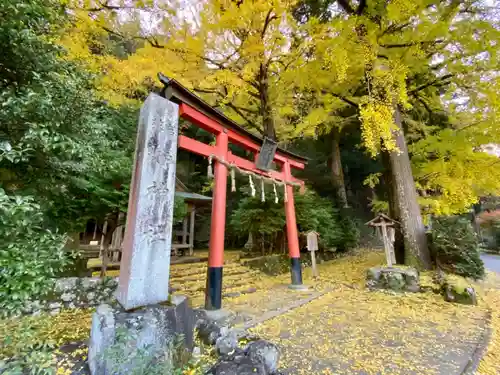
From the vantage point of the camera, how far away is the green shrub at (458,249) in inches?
271

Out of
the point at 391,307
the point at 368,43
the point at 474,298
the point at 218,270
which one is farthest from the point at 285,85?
the point at 474,298

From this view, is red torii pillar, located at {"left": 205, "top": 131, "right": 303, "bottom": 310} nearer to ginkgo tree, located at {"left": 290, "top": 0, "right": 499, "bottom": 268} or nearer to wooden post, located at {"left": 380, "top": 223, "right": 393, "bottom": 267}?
ginkgo tree, located at {"left": 290, "top": 0, "right": 499, "bottom": 268}

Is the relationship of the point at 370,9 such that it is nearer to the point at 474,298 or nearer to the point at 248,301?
the point at 474,298

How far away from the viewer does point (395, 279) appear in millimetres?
6500

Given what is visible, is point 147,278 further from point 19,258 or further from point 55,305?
point 55,305

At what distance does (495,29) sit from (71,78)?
349 inches

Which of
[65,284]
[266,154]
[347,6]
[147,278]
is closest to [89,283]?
[65,284]

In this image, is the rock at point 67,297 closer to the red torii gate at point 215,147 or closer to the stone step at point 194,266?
the red torii gate at point 215,147

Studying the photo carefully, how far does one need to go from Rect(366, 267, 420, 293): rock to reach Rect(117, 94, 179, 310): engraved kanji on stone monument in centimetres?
610

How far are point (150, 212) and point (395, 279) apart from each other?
21.8ft

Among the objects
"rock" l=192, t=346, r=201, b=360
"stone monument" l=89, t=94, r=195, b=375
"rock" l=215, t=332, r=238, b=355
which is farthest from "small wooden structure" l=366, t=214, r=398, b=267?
"stone monument" l=89, t=94, r=195, b=375

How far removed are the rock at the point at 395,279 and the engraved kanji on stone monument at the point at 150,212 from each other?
6098 mm

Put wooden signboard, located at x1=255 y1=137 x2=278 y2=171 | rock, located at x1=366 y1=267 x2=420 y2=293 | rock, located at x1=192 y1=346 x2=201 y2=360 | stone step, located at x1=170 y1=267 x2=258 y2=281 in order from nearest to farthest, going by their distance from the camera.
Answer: rock, located at x1=192 y1=346 x2=201 y2=360, rock, located at x1=366 y1=267 x2=420 y2=293, wooden signboard, located at x1=255 y1=137 x2=278 y2=171, stone step, located at x1=170 y1=267 x2=258 y2=281

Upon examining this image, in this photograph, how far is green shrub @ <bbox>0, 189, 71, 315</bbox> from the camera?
2.04 meters
